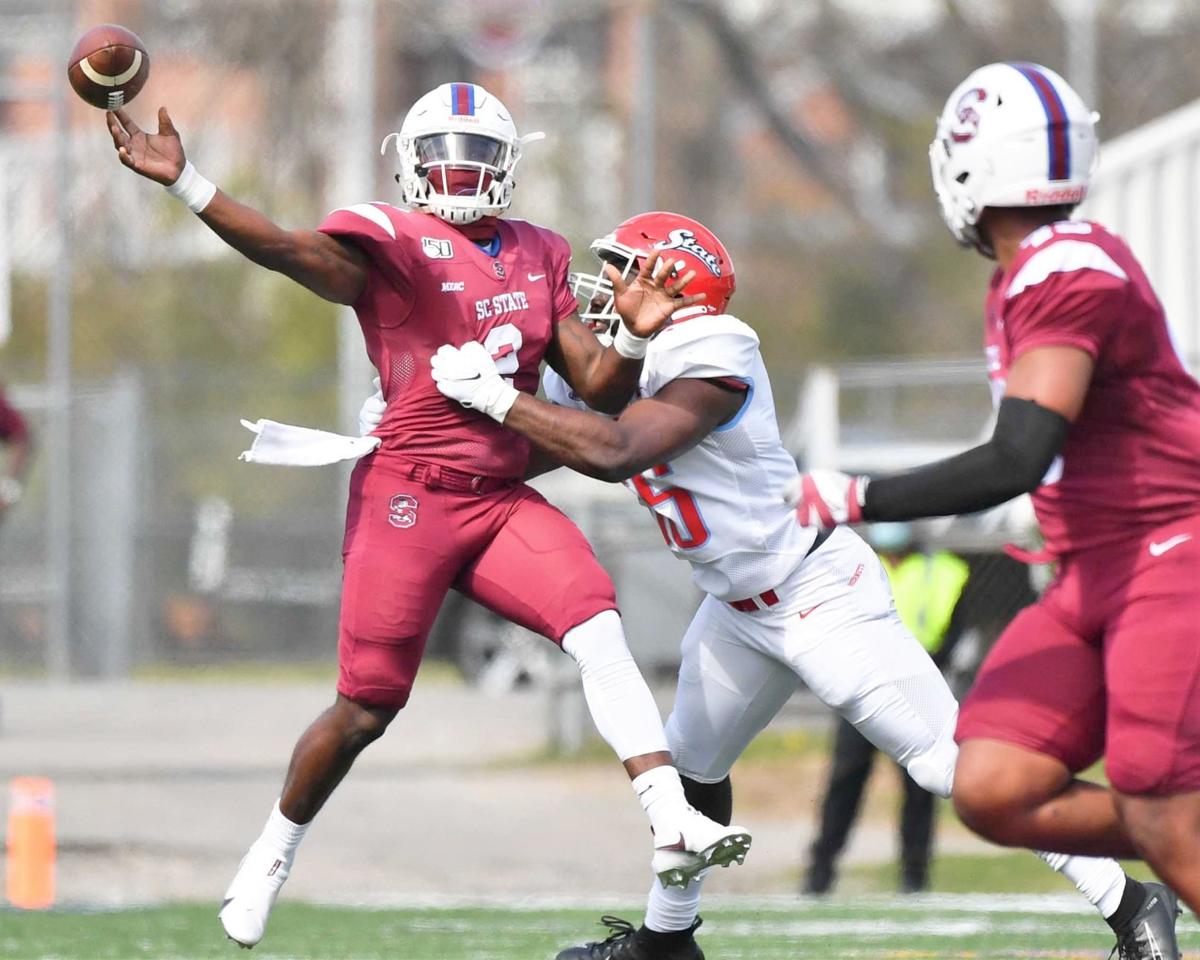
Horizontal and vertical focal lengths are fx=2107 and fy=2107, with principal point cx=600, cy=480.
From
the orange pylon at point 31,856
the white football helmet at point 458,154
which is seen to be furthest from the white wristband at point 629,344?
the orange pylon at point 31,856

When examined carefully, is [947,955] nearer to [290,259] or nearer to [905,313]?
[290,259]

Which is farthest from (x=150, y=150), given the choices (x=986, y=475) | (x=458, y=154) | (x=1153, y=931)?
(x=1153, y=931)

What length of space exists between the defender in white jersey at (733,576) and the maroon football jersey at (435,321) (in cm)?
21

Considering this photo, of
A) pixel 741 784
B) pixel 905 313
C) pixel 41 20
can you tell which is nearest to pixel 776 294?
pixel 905 313

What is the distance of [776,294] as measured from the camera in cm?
2517

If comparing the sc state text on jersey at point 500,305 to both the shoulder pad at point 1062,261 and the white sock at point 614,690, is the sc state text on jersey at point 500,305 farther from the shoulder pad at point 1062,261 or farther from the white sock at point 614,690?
the shoulder pad at point 1062,261

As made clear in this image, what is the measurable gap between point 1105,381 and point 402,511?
2015 millimetres

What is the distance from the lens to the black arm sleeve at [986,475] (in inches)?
158

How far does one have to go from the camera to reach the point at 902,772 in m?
9.48

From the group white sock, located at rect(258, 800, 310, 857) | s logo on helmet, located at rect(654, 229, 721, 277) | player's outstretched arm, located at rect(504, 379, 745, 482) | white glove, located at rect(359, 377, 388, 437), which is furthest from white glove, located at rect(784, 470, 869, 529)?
white sock, located at rect(258, 800, 310, 857)

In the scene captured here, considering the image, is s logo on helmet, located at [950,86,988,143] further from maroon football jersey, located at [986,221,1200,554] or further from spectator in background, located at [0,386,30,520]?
spectator in background, located at [0,386,30,520]

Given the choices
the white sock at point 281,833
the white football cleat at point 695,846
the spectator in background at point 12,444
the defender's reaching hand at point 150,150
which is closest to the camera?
the white football cleat at point 695,846

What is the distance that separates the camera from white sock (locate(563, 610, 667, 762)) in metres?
5.27

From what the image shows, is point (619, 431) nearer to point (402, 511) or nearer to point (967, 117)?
point (402, 511)
